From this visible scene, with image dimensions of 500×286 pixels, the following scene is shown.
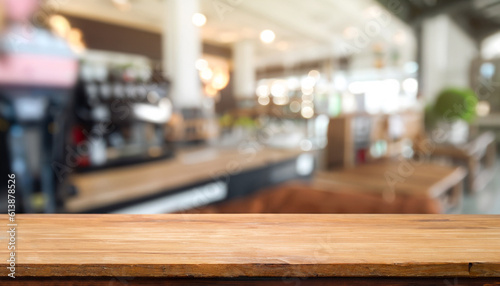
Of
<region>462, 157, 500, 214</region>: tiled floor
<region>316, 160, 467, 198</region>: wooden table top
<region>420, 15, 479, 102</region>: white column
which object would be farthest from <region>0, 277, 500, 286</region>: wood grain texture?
<region>420, 15, 479, 102</region>: white column

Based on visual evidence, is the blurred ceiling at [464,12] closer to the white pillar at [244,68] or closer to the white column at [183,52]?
the white pillar at [244,68]

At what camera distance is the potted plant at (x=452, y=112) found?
413 centimetres

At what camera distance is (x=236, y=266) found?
11.8 inches

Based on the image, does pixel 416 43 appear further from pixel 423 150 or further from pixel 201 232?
pixel 201 232

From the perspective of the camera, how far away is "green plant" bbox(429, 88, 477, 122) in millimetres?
4105

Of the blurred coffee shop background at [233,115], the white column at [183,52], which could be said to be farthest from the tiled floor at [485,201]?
the white column at [183,52]

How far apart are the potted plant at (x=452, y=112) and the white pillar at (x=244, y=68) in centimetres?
267

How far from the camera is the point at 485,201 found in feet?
13.1

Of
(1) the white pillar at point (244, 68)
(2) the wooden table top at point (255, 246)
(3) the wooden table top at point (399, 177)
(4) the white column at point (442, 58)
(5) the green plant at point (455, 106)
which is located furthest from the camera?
(4) the white column at point (442, 58)

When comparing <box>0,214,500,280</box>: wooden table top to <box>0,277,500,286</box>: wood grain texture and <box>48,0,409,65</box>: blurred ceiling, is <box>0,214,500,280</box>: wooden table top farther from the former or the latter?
<box>48,0,409,65</box>: blurred ceiling

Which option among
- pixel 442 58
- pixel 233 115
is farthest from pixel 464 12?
pixel 233 115

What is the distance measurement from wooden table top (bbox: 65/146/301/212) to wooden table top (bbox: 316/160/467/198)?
0.56 metres

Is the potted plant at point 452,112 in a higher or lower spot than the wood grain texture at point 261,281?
higher

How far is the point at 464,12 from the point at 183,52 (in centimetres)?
459
